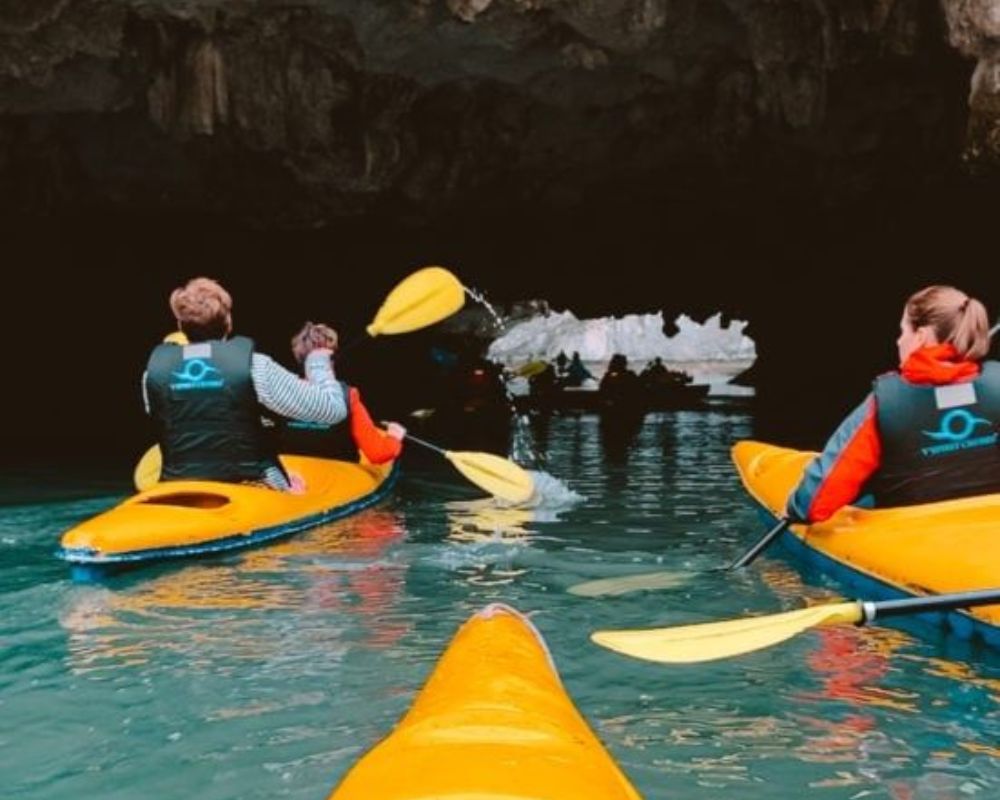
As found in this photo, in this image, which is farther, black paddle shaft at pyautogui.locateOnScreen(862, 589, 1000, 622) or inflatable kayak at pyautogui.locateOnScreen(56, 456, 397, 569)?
inflatable kayak at pyautogui.locateOnScreen(56, 456, 397, 569)

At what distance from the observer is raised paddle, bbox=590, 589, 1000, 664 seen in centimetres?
297

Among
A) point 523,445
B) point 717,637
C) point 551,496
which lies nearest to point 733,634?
point 717,637

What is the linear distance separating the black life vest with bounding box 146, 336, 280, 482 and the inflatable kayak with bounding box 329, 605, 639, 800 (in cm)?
301

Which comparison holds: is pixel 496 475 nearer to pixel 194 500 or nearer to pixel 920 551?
pixel 194 500

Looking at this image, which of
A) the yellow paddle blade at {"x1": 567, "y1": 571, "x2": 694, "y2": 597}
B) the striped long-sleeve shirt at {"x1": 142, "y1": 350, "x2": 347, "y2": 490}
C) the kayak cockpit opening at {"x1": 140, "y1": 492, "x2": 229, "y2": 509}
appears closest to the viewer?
the yellow paddle blade at {"x1": 567, "y1": 571, "x2": 694, "y2": 597}

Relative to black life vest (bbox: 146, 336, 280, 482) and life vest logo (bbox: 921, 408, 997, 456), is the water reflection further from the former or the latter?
life vest logo (bbox: 921, 408, 997, 456)

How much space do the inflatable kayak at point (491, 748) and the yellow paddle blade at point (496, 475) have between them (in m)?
4.40

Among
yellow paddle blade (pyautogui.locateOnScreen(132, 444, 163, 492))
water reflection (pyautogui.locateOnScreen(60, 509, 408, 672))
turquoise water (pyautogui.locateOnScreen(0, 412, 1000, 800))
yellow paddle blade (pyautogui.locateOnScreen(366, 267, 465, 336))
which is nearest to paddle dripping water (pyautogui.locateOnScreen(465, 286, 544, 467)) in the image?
yellow paddle blade (pyautogui.locateOnScreen(366, 267, 465, 336))

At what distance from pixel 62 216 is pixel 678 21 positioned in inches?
327

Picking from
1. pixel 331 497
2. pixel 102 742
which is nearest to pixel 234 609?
pixel 102 742

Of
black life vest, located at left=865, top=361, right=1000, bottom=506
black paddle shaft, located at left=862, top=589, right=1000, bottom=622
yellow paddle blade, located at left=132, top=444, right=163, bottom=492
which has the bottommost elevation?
yellow paddle blade, located at left=132, top=444, right=163, bottom=492

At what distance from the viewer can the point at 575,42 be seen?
366 inches

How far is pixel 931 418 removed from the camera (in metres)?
4.19

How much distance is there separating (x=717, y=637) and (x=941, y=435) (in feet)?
5.46
